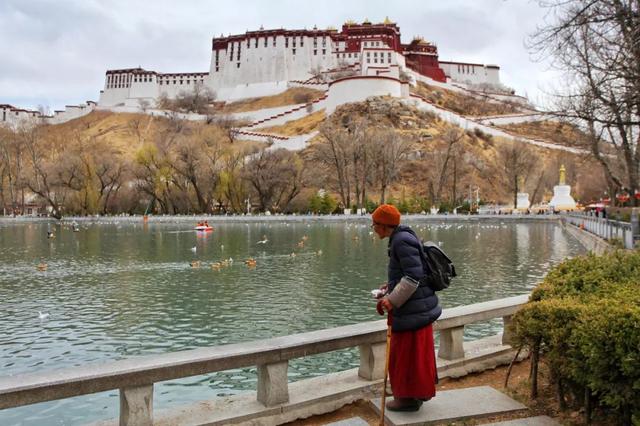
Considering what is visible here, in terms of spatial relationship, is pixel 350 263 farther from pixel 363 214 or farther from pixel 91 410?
pixel 363 214

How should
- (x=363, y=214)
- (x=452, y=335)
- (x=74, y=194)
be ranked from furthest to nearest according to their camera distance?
(x=74, y=194), (x=363, y=214), (x=452, y=335)

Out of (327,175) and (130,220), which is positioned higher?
(327,175)

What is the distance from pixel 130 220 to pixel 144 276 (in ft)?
173

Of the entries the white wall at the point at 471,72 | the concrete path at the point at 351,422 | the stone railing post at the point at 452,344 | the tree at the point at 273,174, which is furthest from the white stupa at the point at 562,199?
the white wall at the point at 471,72

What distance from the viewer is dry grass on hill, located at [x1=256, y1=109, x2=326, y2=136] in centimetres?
10344

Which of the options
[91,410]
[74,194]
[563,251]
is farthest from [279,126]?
[91,410]

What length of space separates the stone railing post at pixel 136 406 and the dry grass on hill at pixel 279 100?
120 meters

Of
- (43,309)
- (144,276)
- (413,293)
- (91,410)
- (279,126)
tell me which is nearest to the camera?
(413,293)

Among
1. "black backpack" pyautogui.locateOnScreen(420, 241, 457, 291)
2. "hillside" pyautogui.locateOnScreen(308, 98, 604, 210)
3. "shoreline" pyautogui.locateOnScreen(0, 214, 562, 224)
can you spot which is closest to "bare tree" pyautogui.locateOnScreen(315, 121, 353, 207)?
"hillside" pyautogui.locateOnScreen(308, 98, 604, 210)

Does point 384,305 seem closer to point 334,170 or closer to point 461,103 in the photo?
point 334,170

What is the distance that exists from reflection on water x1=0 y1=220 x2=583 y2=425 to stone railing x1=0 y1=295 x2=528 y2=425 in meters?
3.61

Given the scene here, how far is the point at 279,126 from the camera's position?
112 meters

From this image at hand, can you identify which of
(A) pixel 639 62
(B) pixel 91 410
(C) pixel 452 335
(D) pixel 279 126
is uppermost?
(D) pixel 279 126

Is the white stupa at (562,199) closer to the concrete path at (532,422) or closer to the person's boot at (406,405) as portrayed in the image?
the concrete path at (532,422)
